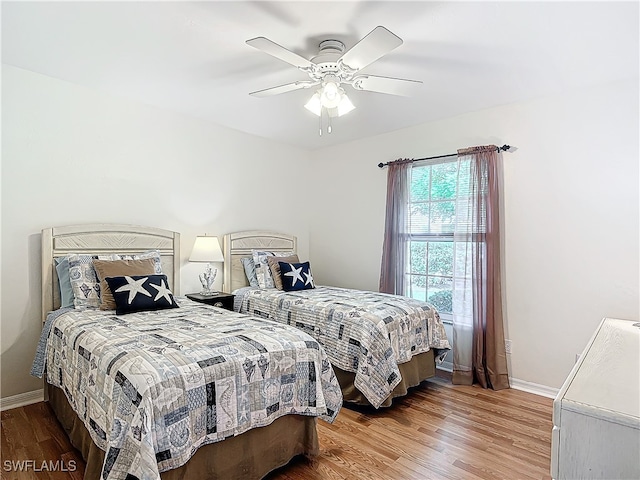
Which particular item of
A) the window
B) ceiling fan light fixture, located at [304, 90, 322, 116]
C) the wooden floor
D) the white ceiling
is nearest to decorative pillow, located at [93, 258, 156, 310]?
the wooden floor

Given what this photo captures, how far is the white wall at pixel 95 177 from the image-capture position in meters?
2.75

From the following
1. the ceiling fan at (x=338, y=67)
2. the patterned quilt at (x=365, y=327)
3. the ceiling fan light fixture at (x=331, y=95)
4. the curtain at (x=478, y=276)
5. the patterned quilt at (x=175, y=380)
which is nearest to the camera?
the patterned quilt at (x=175, y=380)

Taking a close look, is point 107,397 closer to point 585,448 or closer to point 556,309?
point 585,448

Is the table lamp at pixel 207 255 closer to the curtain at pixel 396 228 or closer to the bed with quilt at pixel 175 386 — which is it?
the bed with quilt at pixel 175 386

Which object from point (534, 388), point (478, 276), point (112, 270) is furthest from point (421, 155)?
point (112, 270)

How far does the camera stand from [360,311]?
113 inches

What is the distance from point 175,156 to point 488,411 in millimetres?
3562

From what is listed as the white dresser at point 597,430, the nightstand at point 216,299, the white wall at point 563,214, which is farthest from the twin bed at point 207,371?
the white dresser at point 597,430

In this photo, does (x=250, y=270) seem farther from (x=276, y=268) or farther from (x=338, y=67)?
(x=338, y=67)

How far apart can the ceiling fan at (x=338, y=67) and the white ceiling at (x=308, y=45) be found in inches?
5.8

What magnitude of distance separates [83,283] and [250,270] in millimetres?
1683

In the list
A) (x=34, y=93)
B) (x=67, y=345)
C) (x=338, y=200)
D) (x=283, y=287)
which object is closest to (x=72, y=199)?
(x=34, y=93)

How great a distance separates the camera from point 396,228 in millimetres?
4031

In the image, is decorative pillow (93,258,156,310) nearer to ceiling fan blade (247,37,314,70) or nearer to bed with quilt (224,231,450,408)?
bed with quilt (224,231,450,408)
